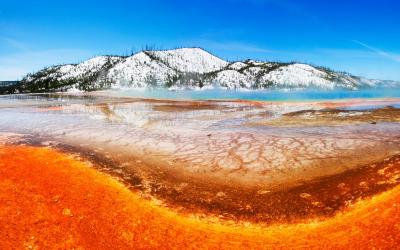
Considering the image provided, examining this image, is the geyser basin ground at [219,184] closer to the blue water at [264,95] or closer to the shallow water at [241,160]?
the shallow water at [241,160]

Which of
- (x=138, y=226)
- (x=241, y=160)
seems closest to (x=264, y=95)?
(x=241, y=160)

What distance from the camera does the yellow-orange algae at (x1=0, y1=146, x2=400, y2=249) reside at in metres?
5.87

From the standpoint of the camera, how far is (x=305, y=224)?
663 cm

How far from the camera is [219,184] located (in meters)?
9.03

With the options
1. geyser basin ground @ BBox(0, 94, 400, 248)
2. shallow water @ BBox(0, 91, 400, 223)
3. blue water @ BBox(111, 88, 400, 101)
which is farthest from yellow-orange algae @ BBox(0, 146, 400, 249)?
blue water @ BBox(111, 88, 400, 101)

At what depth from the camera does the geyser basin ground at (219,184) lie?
6.30 m

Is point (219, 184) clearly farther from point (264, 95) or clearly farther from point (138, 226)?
point (264, 95)

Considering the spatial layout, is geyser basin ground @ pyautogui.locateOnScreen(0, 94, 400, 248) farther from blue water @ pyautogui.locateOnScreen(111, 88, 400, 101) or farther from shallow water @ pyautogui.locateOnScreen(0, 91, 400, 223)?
blue water @ pyautogui.locateOnScreen(111, 88, 400, 101)

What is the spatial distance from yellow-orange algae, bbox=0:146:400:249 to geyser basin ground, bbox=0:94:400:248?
0.03 m

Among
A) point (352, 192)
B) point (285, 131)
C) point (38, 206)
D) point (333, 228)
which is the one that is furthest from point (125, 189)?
point (285, 131)

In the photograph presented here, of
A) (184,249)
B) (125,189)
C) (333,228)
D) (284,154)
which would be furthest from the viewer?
(284,154)

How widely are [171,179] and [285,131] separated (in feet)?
29.3

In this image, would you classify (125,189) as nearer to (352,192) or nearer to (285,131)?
(352,192)

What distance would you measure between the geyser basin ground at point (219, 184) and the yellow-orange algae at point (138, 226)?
3 centimetres
